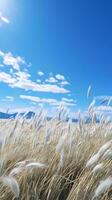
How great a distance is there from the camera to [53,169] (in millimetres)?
2492

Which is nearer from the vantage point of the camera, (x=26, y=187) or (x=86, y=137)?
(x=26, y=187)

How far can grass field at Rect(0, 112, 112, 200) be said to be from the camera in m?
2.00

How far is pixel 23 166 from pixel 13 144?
94 centimetres

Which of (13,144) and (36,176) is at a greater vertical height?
(13,144)

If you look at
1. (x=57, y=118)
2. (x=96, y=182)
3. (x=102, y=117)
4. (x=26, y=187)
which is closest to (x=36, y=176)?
(x=26, y=187)

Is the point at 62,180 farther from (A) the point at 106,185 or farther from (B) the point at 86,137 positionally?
(B) the point at 86,137

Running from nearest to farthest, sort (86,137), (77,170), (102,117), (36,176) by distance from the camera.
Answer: (36,176)
(77,170)
(86,137)
(102,117)

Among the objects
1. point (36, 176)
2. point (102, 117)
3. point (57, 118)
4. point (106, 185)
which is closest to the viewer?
point (106, 185)

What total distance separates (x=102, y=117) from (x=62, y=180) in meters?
1.90

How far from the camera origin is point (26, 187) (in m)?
2.24

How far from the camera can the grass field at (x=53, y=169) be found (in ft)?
6.56

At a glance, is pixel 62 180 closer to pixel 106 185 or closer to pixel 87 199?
pixel 87 199

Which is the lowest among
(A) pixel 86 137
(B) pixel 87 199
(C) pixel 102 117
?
(B) pixel 87 199

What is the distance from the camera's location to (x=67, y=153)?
299 centimetres
